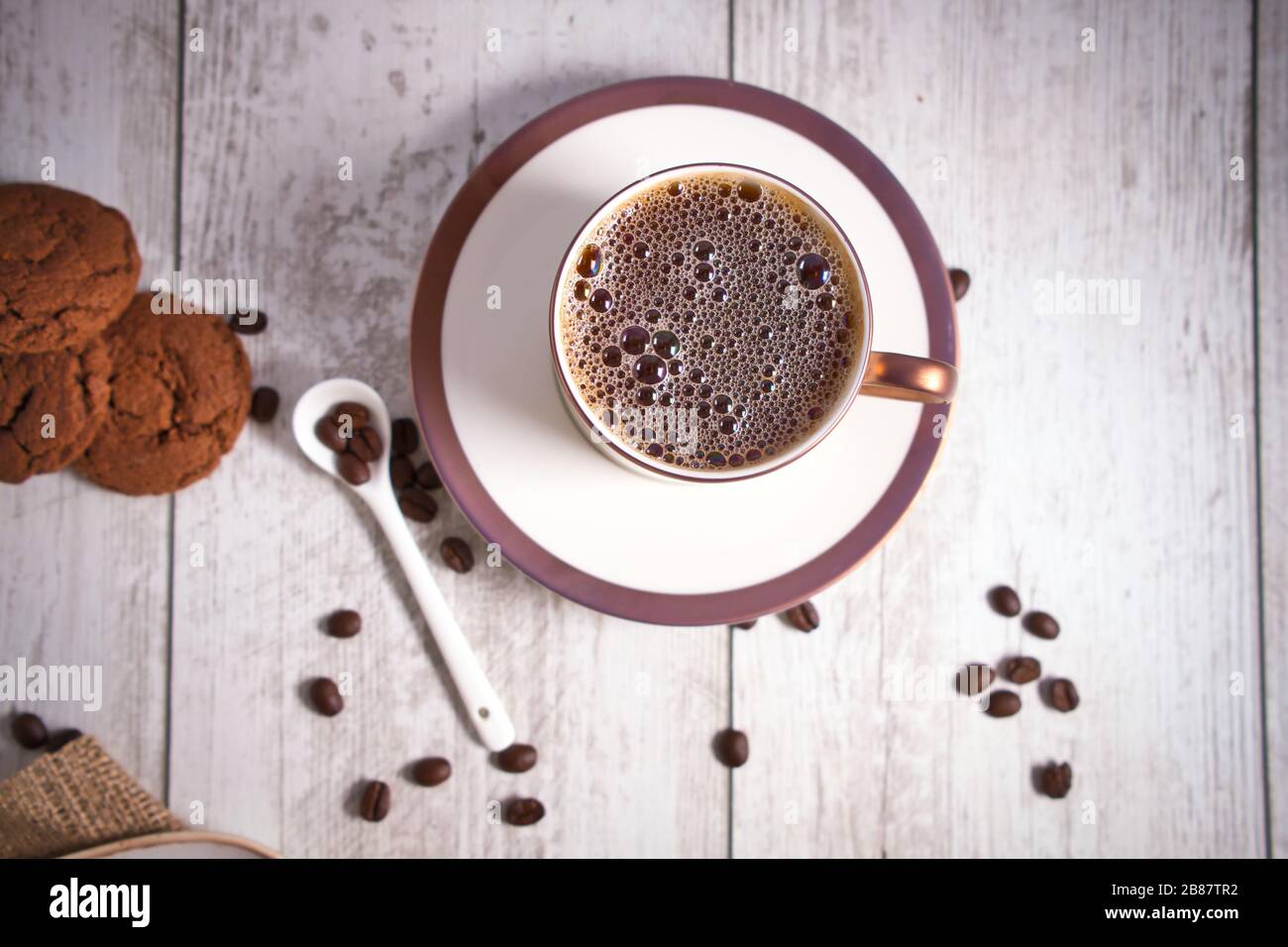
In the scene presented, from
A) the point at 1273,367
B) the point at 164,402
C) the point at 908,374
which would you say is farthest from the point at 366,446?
the point at 1273,367

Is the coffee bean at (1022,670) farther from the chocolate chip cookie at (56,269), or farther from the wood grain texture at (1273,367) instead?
the chocolate chip cookie at (56,269)

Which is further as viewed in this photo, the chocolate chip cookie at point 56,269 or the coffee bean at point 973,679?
the coffee bean at point 973,679

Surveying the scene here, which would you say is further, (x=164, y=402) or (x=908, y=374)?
(x=164, y=402)

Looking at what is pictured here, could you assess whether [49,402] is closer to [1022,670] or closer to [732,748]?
[732,748]

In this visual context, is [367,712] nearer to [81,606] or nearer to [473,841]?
[473,841]

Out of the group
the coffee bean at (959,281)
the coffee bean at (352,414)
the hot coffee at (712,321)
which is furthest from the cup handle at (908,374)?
the coffee bean at (352,414)

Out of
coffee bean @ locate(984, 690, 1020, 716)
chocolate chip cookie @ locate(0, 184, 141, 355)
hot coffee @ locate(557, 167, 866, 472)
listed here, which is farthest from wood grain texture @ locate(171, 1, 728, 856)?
coffee bean @ locate(984, 690, 1020, 716)
